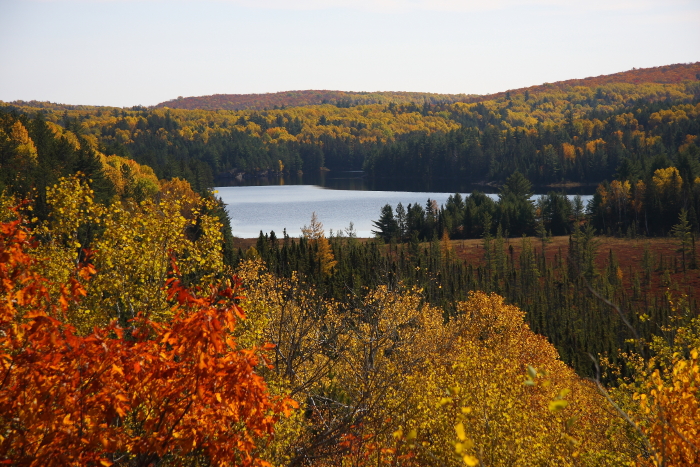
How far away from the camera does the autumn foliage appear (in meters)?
6.88

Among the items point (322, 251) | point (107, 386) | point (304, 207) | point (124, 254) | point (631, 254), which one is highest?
point (124, 254)

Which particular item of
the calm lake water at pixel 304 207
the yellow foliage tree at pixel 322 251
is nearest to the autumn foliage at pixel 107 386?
the yellow foliage tree at pixel 322 251

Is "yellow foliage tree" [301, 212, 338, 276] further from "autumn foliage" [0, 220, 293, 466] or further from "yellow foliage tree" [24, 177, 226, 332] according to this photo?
"autumn foliage" [0, 220, 293, 466]

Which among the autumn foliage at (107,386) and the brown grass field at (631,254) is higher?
the autumn foliage at (107,386)

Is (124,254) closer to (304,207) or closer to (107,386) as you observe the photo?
(107,386)

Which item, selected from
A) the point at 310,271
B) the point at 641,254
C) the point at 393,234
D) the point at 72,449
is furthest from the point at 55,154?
the point at 641,254

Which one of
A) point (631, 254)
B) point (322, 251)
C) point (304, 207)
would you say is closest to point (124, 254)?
point (322, 251)

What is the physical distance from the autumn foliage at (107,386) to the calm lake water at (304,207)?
96878mm

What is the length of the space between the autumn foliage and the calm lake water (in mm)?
96878

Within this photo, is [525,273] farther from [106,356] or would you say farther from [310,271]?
[106,356]

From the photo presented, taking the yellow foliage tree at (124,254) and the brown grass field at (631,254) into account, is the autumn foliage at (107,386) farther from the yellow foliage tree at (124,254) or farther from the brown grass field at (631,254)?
the brown grass field at (631,254)

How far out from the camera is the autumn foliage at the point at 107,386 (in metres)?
6.88

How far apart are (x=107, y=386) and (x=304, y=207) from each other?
137 metres

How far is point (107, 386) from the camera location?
23.9 feet
